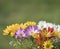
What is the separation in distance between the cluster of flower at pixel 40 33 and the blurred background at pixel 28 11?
4.07 metres

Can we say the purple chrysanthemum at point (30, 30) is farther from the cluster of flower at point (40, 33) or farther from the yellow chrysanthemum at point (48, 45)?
the yellow chrysanthemum at point (48, 45)

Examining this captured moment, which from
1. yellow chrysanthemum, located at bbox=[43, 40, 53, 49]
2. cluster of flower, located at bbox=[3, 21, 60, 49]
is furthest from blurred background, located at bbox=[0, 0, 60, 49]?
yellow chrysanthemum, located at bbox=[43, 40, 53, 49]

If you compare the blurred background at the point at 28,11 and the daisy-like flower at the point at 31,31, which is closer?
the daisy-like flower at the point at 31,31

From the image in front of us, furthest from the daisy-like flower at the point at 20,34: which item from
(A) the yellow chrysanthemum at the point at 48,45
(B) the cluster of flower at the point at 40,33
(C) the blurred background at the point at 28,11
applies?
(C) the blurred background at the point at 28,11

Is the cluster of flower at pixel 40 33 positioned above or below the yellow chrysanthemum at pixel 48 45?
above

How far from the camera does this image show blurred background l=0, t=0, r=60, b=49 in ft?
20.8

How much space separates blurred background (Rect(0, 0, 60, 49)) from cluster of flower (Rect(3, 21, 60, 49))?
407 cm

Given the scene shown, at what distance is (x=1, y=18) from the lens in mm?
6547

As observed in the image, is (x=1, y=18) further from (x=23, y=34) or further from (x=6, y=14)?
(x=23, y=34)

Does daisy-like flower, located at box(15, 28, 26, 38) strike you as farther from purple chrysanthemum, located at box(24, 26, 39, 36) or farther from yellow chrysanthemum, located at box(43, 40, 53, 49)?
yellow chrysanthemum, located at box(43, 40, 53, 49)

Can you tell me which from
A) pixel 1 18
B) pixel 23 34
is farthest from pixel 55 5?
pixel 23 34

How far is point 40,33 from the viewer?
1.93 metres

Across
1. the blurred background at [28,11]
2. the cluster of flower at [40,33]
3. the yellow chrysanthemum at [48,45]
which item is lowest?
the yellow chrysanthemum at [48,45]

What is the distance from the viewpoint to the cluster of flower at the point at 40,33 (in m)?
A: 1.91
